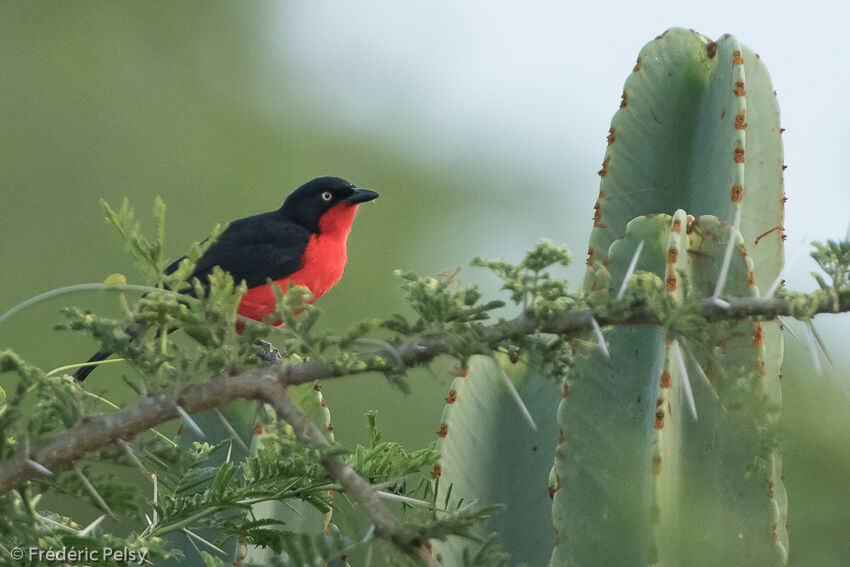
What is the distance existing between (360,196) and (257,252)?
49cm

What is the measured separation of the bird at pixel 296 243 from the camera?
11.9ft

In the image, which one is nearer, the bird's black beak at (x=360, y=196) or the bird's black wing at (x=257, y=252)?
the bird's black wing at (x=257, y=252)

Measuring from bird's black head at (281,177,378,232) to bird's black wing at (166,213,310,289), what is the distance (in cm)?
7

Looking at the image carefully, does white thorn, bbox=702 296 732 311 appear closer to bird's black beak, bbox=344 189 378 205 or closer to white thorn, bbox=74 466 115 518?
white thorn, bbox=74 466 115 518

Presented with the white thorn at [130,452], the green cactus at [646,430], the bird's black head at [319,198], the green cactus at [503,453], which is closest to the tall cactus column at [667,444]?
the green cactus at [646,430]

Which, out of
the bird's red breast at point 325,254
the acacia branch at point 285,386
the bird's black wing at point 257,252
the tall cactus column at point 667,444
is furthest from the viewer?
the bird's red breast at point 325,254

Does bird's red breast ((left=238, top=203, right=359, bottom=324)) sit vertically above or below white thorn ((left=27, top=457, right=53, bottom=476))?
above

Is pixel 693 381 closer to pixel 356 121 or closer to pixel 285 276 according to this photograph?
pixel 285 276

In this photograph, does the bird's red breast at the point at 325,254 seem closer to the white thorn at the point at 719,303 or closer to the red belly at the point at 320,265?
the red belly at the point at 320,265

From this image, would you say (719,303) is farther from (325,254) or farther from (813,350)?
(325,254)

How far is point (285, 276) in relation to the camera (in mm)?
3668

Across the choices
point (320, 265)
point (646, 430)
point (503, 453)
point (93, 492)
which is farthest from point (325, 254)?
point (93, 492)

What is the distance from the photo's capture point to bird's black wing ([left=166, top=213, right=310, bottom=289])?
11.9 feet

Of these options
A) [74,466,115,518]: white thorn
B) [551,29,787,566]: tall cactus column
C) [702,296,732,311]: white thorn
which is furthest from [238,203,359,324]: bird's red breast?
[702,296,732,311]: white thorn
